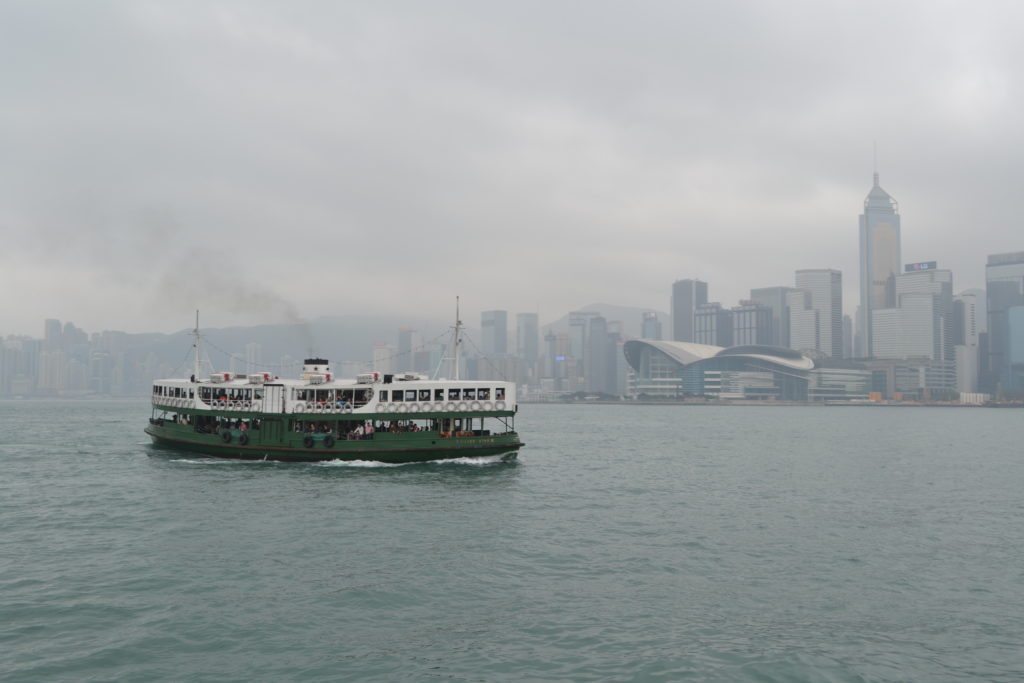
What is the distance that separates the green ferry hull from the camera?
52000 mm

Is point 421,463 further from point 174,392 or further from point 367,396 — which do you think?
point 174,392

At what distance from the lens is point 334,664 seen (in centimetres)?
1775

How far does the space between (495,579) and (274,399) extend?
3326 cm

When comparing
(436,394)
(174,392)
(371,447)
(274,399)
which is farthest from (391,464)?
(174,392)

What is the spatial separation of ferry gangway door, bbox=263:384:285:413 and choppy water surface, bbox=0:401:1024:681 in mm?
5621

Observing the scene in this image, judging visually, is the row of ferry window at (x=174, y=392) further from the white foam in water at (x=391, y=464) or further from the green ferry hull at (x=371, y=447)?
the white foam in water at (x=391, y=464)

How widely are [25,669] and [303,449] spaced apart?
35.6 metres

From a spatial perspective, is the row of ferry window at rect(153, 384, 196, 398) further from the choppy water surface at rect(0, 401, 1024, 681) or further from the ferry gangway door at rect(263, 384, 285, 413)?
the choppy water surface at rect(0, 401, 1024, 681)

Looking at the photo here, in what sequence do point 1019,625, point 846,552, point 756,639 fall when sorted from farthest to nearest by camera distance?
point 846,552 → point 1019,625 → point 756,639

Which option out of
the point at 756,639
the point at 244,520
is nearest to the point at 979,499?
the point at 756,639

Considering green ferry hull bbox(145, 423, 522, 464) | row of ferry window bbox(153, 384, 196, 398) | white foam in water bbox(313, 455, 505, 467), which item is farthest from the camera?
row of ferry window bbox(153, 384, 196, 398)

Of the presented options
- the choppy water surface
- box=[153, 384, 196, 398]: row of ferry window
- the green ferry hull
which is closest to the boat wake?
the green ferry hull

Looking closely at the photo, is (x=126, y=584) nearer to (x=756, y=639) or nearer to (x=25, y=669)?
(x=25, y=669)

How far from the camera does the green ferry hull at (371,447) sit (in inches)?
2047
